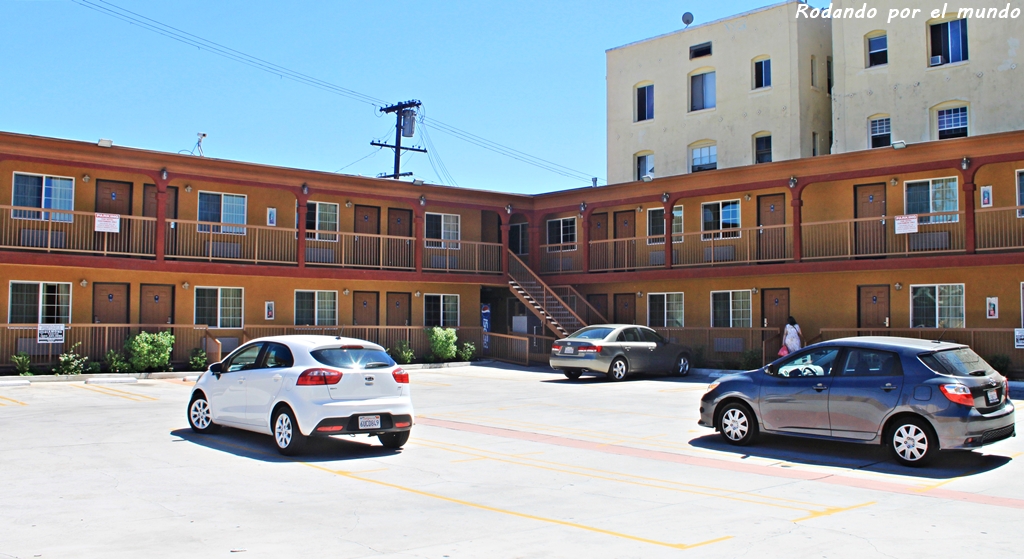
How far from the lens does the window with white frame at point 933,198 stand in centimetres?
2423

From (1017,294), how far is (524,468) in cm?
1808

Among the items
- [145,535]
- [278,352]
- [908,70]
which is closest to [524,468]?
[278,352]

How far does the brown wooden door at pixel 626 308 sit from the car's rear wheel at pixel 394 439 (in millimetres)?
19565

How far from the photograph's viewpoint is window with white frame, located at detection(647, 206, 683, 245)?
30.0 metres

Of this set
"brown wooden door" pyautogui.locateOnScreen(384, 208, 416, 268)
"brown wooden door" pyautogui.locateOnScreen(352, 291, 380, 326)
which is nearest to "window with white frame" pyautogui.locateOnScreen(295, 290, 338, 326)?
"brown wooden door" pyautogui.locateOnScreen(352, 291, 380, 326)

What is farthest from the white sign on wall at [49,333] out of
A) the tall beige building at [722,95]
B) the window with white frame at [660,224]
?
the tall beige building at [722,95]

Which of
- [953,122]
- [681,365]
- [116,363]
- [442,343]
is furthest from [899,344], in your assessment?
[953,122]

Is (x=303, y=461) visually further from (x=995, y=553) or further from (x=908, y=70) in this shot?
(x=908, y=70)

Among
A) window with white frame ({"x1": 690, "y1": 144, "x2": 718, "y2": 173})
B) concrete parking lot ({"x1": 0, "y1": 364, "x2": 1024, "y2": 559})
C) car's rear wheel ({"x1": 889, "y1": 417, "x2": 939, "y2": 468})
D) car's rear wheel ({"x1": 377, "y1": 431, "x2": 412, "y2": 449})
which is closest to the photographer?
concrete parking lot ({"x1": 0, "y1": 364, "x2": 1024, "y2": 559})

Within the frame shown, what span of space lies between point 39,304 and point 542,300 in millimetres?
15686

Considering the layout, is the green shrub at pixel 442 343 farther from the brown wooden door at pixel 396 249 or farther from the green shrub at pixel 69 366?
the green shrub at pixel 69 366

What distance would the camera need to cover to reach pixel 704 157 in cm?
3578

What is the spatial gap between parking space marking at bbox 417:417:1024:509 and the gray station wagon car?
107 cm

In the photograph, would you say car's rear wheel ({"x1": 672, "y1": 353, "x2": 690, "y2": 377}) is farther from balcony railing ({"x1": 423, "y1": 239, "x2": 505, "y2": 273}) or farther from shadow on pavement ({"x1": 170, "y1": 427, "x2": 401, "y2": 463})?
shadow on pavement ({"x1": 170, "y1": 427, "x2": 401, "y2": 463})
